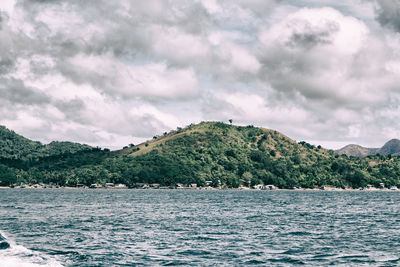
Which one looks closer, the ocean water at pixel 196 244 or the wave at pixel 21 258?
the wave at pixel 21 258

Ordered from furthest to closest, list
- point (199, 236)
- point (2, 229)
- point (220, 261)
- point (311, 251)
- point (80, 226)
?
point (80, 226)
point (2, 229)
point (199, 236)
point (311, 251)
point (220, 261)

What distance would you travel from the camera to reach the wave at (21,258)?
47.9m

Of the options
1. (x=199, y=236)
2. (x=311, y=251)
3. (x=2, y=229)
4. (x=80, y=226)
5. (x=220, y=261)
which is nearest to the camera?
(x=220, y=261)

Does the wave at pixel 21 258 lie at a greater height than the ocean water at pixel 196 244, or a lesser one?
lesser

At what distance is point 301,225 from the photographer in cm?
8838

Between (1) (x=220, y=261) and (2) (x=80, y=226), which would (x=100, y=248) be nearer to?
(1) (x=220, y=261)

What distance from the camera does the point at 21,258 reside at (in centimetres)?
5156

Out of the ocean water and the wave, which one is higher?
the ocean water

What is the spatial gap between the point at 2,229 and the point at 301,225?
53434 mm

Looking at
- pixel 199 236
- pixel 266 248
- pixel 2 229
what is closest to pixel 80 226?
pixel 2 229

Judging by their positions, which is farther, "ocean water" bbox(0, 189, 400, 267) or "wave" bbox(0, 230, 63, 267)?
"ocean water" bbox(0, 189, 400, 267)

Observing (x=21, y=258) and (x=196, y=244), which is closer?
(x=21, y=258)

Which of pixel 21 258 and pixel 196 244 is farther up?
pixel 196 244

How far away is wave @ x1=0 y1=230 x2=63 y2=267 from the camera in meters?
47.9
